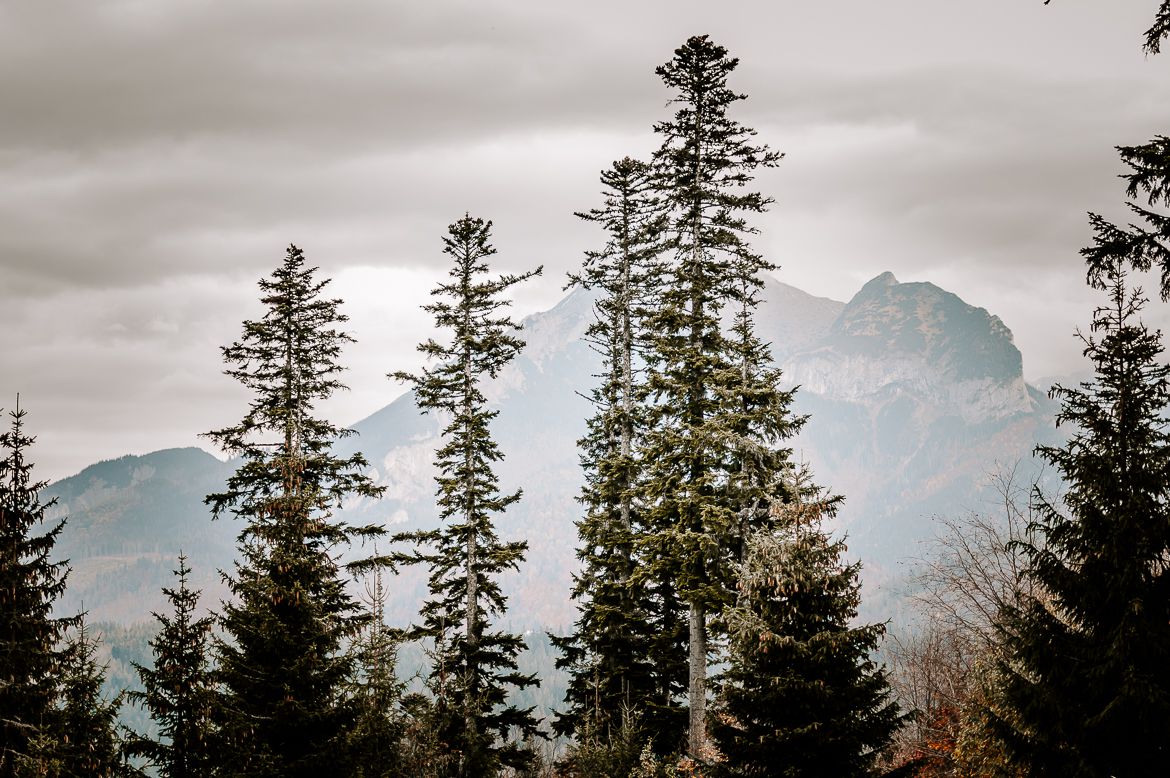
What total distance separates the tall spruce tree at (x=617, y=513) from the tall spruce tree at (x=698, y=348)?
5.85ft

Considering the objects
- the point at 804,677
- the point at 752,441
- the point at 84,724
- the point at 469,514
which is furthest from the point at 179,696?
the point at 752,441

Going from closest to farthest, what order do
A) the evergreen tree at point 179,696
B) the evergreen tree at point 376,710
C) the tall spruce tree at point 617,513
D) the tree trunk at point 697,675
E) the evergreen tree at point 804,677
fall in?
the evergreen tree at point 804,677, the evergreen tree at point 376,710, the evergreen tree at point 179,696, the tree trunk at point 697,675, the tall spruce tree at point 617,513

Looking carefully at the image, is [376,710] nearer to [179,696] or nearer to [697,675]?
[179,696]

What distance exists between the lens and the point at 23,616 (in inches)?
634

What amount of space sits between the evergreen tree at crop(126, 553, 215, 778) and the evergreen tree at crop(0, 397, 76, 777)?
177 cm

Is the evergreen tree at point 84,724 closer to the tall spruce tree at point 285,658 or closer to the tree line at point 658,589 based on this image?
the tree line at point 658,589

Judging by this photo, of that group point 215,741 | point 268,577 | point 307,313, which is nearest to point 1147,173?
point 268,577

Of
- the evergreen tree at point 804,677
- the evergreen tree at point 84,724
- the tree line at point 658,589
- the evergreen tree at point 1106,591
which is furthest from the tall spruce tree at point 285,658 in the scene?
the evergreen tree at point 1106,591

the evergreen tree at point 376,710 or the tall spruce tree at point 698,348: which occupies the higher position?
the tall spruce tree at point 698,348

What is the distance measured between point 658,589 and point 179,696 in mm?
12548

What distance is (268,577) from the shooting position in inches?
587

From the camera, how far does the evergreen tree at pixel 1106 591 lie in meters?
10.3

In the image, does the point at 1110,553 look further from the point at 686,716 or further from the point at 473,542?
the point at 473,542

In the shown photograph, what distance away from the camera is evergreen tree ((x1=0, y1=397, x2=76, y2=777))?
1566cm
